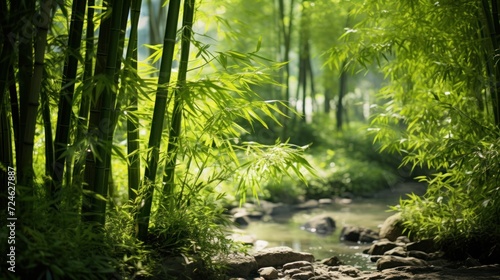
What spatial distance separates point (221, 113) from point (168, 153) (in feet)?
1.26

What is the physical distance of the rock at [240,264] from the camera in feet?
13.0

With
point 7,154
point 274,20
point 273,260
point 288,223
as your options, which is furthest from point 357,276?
point 274,20

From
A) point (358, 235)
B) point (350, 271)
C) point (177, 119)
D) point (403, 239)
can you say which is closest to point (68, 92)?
point (177, 119)

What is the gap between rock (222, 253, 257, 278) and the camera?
396 cm

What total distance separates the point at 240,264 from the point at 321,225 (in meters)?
3.36

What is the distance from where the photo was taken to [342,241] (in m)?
6.48

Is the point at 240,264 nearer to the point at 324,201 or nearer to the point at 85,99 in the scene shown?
the point at 85,99

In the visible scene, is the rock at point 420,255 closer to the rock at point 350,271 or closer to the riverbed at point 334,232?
the riverbed at point 334,232

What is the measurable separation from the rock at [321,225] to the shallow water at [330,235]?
89 millimetres

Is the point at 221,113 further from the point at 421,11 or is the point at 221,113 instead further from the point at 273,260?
the point at 421,11

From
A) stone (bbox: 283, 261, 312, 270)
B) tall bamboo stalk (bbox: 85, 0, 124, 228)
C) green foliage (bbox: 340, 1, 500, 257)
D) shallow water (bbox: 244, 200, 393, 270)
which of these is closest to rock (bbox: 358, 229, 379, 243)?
shallow water (bbox: 244, 200, 393, 270)

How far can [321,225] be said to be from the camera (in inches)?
286

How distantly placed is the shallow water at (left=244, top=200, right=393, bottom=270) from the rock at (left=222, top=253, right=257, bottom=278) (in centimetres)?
117

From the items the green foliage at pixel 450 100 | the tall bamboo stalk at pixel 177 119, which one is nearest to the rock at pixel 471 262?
the green foliage at pixel 450 100
